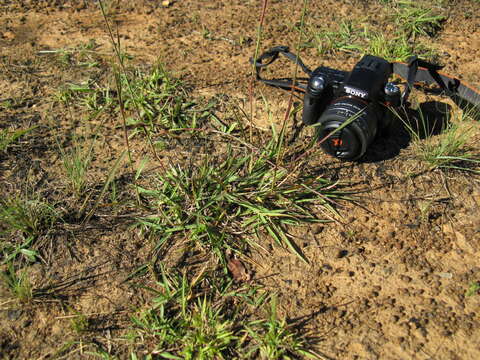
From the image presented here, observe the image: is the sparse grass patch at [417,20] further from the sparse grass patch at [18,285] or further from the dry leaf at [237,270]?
the sparse grass patch at [18,285]

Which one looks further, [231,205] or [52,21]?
[52,21]

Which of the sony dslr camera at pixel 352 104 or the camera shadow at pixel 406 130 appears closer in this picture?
the sony dslr camera at pixel 352 104

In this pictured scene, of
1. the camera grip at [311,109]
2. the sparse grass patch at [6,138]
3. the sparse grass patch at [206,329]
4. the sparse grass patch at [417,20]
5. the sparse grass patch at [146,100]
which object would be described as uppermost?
the sparse grass patch at [417,20]

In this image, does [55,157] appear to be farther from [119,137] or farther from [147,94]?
[147,94]

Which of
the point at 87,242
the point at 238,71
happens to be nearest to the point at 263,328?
the point at 87,242

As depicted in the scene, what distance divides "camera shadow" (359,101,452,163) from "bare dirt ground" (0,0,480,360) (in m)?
0.03

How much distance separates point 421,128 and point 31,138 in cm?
238

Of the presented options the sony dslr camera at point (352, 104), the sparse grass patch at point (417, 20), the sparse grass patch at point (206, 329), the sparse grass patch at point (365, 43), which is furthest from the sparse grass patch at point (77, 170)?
the sparse grass patch at point (417, 20)

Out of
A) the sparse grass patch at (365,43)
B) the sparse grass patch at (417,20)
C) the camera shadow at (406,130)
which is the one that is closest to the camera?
the camera shadow at (406,130)

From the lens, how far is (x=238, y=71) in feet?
10.9

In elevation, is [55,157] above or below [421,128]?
below

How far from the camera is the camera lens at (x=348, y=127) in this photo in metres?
2.45

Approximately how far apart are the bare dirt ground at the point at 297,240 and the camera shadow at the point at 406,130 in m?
0.03

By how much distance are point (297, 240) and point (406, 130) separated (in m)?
1.11
